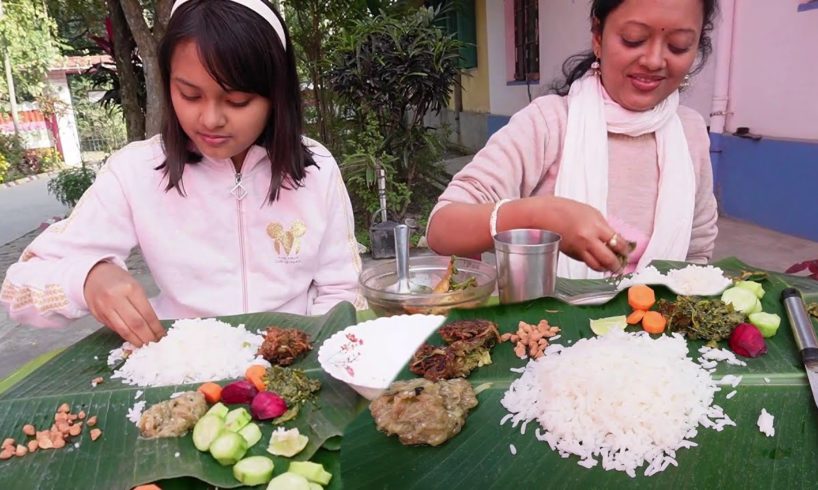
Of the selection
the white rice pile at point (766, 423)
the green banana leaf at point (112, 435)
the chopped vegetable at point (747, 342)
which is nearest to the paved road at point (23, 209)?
the green banana leaf at point (112, 435)

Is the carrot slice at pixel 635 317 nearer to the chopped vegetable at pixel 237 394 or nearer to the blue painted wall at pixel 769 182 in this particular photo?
the chopped vegetable at pixel 237 394

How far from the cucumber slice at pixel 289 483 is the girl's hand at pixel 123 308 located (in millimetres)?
706

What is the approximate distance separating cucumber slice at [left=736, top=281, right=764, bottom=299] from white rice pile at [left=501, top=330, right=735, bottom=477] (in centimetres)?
35

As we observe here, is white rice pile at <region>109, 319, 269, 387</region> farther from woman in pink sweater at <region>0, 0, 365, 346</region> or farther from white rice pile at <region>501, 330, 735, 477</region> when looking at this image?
white rice pile at <region>501, 330, 735, 477</region>

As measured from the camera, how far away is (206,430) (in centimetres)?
113

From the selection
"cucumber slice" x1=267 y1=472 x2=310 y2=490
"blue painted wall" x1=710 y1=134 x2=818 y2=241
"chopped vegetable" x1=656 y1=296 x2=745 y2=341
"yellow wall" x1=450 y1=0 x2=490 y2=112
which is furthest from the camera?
"yellow wall" x1=450 y1=0 x2=490 y2=112

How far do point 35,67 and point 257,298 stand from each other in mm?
17396

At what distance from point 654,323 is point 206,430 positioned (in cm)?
109

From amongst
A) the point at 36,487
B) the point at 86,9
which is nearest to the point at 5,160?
the point at 86,9

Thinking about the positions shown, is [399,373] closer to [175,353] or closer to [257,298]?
[175,353]

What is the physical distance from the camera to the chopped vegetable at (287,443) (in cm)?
109

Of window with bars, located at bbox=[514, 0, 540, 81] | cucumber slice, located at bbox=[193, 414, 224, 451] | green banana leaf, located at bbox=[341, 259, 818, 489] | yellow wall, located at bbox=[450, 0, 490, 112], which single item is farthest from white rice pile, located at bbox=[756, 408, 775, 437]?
yellow wall, located at bbox=[450, 0, 490, 112]

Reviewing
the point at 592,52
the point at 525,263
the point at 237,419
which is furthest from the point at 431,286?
the point at 592,52

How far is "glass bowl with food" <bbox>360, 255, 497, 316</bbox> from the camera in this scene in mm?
1502
